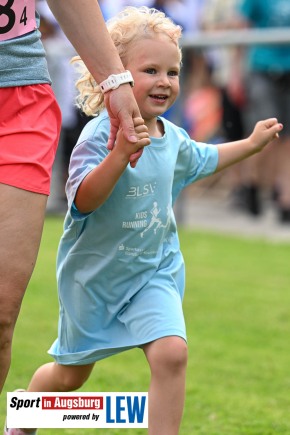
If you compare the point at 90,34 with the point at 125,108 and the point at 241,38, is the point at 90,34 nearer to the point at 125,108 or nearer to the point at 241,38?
the point at 125,108

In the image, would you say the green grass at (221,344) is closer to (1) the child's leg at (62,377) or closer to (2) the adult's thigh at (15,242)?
(1) the child's leg at (62,377)

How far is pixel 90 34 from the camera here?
3.76 meters

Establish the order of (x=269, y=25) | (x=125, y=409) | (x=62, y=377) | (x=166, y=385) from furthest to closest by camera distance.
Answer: (x=269, y=25) < (x=62, y=377) < (x=125, y=409) < (x=166, y=385)

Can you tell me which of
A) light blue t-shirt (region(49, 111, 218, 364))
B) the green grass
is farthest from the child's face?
the green grass

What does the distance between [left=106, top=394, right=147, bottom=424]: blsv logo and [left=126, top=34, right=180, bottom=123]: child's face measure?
101 cm

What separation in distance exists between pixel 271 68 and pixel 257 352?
17.3ft

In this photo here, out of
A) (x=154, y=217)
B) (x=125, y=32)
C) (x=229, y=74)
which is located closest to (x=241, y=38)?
(x=229, y=74)

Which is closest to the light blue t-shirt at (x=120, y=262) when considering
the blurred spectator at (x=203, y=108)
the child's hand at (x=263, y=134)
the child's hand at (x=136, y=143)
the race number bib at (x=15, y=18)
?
the child's hand at (x=136, y=143)

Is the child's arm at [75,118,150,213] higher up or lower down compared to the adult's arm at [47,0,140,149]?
lower down

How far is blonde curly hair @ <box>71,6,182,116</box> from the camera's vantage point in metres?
4.30

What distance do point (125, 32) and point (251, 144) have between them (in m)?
0.72

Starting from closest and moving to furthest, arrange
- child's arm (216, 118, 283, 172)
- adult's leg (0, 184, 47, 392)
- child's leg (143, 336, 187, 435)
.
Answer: adult's leg (0, 184, 47, 392) → child's leg (143, 336, 187, 435) → child's arm (216, 118, 283, 172)

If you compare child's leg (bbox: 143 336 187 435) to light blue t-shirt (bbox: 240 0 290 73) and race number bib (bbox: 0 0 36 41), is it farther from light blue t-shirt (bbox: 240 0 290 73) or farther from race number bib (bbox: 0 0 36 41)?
light blue t-shirt (bbox: 240 0 290 73)

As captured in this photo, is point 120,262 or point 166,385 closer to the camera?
point 166,385
